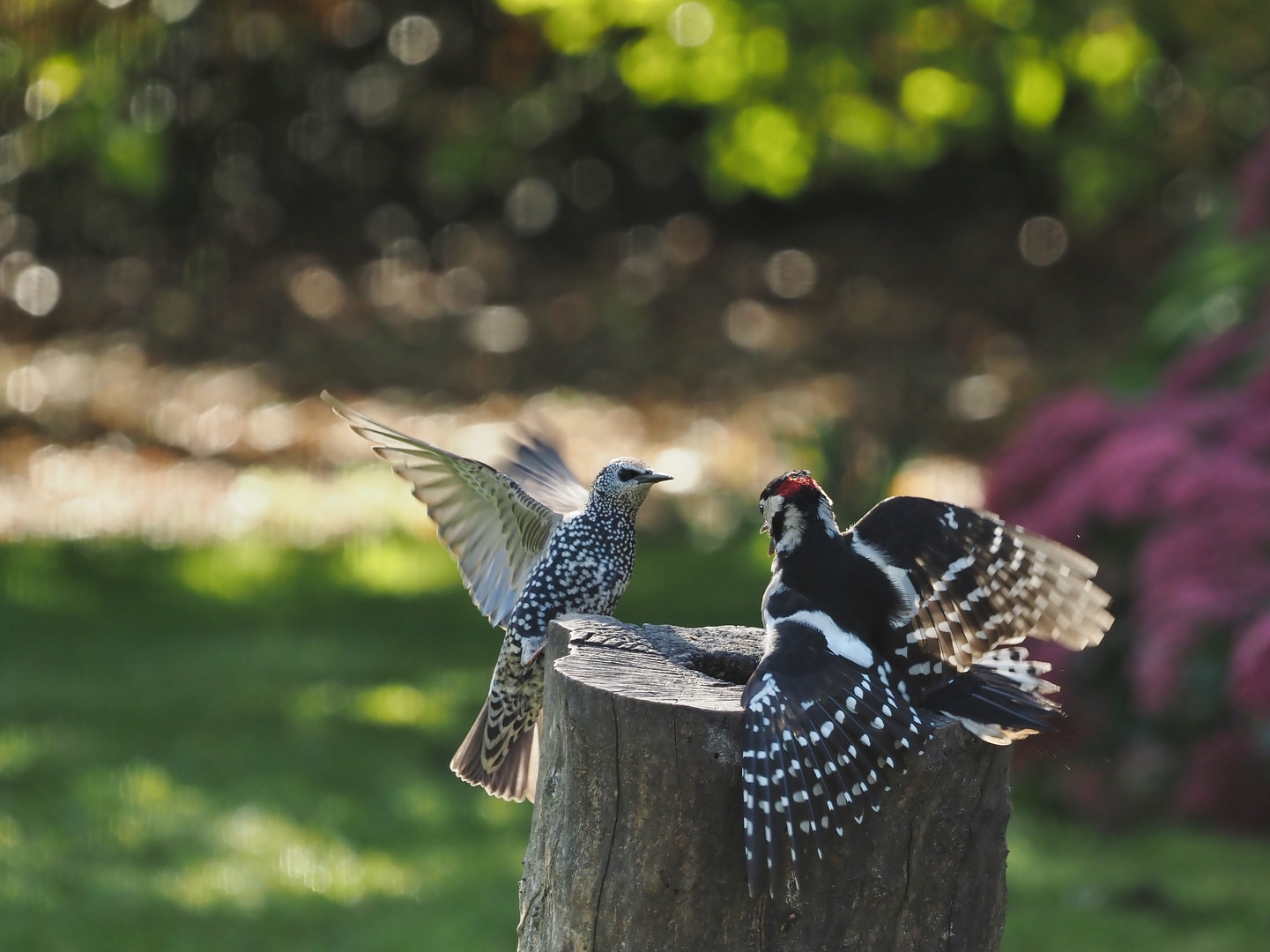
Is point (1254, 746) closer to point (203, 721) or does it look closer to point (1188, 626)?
point (1188, 626)

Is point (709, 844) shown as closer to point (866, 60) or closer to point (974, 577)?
point (974, 577)

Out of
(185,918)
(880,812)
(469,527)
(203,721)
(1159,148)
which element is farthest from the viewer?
(1159,148)

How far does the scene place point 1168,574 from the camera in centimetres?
565

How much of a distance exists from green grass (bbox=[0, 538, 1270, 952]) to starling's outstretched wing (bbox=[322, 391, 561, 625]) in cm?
189

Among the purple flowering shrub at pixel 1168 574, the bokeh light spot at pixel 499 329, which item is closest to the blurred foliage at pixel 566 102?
the bokeh light spot at pixel 499 329

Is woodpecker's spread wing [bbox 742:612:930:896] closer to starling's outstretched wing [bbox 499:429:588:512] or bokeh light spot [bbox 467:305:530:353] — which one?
starling's outstretched wing [bbox 499:429:588:512]

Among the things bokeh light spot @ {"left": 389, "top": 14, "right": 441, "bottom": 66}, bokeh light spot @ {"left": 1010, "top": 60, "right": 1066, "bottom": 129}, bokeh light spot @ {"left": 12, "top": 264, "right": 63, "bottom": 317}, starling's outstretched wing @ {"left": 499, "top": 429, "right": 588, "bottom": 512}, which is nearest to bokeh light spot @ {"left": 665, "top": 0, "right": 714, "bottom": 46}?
bokeh light spot @ {"left": 1010, "top": 60, "right": 1066, "bottom": 129}

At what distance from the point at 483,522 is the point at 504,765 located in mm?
547

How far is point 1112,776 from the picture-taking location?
6070mm

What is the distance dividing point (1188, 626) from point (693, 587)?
3157mm

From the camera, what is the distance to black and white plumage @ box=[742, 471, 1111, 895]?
2.45m

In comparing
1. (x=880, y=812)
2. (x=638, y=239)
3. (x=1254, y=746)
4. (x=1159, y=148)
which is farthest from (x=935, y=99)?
(x=638, y=239)

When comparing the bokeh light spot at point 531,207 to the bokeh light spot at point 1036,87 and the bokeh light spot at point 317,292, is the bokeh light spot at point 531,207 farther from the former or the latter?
the bokeh light spot at point 1036,87

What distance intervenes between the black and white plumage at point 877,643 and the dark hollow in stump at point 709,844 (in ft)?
0.23
